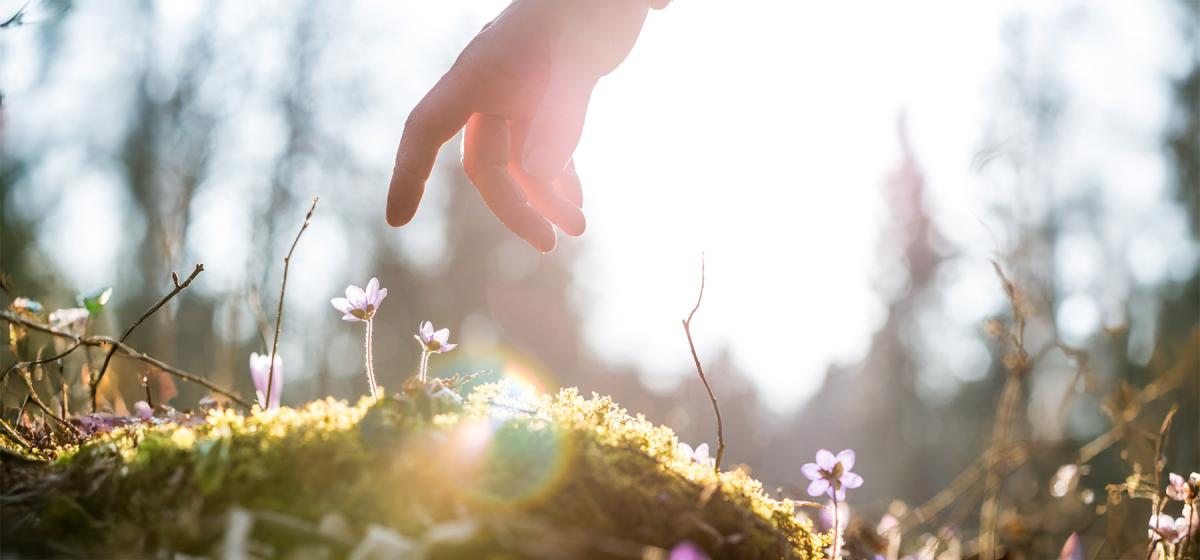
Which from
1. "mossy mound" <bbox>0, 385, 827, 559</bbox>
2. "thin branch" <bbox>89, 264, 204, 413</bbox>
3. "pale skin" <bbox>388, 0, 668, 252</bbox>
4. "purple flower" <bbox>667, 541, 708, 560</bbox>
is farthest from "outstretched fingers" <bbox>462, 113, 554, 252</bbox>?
"purple flower" <bbox>667, 541, 708, 560</bbox>

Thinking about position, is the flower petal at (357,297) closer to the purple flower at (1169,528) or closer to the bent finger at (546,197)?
the bent finger at (546,197)

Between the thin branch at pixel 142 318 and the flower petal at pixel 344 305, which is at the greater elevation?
the flower petal at pixel 344 305

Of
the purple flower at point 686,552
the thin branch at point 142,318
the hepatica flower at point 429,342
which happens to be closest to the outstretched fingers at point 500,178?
the hepatica flower at point 429,342

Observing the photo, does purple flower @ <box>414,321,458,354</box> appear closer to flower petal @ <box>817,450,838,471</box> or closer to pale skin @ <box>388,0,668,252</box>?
pale skin @ <box>388,0,668,252</box>

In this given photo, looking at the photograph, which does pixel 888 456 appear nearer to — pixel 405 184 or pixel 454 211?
pixel 454 211

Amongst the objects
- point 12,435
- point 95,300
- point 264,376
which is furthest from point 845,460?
point 95,300

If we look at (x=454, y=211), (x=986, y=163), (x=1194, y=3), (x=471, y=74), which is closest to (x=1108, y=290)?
(x=1194, y=3)
